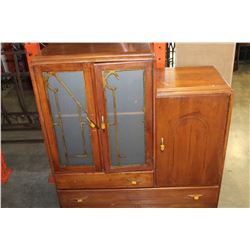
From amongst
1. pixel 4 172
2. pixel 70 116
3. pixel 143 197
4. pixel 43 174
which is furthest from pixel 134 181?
pixel 4 172

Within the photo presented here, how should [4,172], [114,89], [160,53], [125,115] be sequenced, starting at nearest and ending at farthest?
[114,89]
[125,115]
[160,53]
[4,172]

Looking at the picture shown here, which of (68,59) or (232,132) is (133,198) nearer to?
(68,59)

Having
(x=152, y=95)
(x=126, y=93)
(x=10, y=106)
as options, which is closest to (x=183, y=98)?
(x=152, y=95)

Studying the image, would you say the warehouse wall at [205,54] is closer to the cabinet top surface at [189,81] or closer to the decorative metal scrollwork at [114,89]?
the cabinet top surface at [189,81]

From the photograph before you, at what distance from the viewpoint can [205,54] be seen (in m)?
2.29

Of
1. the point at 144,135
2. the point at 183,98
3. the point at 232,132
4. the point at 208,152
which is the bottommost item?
the point at 232,132

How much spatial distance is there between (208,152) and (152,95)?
634 mm

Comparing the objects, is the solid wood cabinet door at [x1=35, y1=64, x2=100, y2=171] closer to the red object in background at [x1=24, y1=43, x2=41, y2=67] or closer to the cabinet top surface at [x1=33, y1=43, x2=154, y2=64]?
the cabinet top surface at [x1=33, y1=43, x2=154, y2=64]

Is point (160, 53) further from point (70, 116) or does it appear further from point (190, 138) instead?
point (70, 116)

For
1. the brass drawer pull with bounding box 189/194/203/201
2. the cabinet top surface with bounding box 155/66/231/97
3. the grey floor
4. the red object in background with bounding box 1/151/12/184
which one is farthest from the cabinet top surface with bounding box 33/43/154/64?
the red object in background with bounding box 1/151/12/184

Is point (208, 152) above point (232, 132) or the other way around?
above

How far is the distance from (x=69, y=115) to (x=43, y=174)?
4.59ft

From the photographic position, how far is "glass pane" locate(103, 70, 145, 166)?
1.76 meters

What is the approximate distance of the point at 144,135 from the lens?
1.99m
